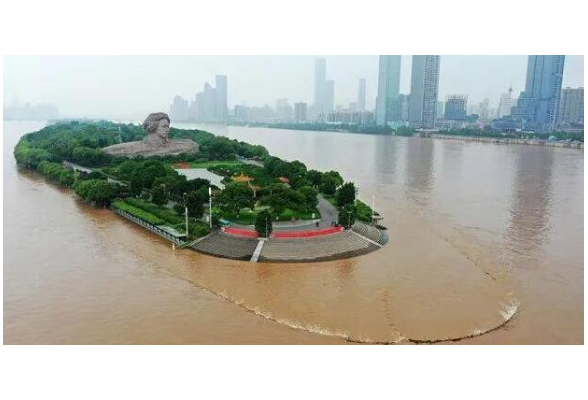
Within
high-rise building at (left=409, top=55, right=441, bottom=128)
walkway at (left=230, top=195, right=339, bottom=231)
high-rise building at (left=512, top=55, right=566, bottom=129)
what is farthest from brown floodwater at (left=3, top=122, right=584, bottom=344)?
high-rise building at (left=409, top=55, right=441, bottom=128)

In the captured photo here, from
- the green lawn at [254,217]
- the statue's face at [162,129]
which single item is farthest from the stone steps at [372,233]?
the statue's face at [162,129]

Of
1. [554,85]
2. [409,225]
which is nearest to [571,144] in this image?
[554,85]

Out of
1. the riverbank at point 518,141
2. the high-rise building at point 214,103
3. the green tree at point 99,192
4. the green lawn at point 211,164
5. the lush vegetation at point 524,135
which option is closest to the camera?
the green tree at point 99,192

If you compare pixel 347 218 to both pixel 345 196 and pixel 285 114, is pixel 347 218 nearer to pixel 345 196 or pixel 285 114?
pixel 345 196

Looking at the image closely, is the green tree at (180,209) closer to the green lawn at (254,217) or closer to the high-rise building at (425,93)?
the green lawn at (254,217)

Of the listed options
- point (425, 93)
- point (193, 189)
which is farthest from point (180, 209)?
point (425, 93)

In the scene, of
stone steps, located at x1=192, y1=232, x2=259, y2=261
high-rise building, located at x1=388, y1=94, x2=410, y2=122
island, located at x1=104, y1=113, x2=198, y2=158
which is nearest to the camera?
stone steps, located at x1=192, y1=232, x2=259, y2=261

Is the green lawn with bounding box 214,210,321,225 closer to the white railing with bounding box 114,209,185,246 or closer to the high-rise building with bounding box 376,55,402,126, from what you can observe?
the white railing with bounding box 114,209,185,246
